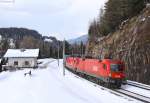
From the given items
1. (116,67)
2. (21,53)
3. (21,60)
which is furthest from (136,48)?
(21,53)

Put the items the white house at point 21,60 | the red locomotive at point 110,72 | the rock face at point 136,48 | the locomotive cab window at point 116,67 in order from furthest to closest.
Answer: the white house at point 21,60
the rock face at point 136,48
the locomotive cab window at point 116,67
the red locomotive at point 110,72

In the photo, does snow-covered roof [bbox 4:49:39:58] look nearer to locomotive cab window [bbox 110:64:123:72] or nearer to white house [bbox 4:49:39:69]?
white house [bbox 4:49:39:69]

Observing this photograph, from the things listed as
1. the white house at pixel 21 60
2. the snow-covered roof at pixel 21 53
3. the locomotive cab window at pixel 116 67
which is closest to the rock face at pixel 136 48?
the locomotive cab window at pixel 116 67

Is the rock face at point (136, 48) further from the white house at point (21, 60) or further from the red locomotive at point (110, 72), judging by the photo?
the white house at point (21, 60)

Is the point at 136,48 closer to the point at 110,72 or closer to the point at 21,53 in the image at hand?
the point at 110,72

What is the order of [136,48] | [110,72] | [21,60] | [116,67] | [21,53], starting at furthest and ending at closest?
[21,53]
[21,60]
[136,48]
[116,67]
[110,72]

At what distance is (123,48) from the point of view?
5478 centimetres

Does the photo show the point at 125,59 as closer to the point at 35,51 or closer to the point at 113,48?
the point at 113,48

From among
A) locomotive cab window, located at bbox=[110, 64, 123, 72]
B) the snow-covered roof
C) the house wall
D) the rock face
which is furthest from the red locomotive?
the snow-covered roof

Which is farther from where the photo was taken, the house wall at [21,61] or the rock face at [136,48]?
the house wall at [21,61]

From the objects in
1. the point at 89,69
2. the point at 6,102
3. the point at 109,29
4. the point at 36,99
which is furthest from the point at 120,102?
the point at 109,29

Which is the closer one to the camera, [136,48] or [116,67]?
[116,67]

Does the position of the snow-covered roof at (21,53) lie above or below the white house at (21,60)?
above

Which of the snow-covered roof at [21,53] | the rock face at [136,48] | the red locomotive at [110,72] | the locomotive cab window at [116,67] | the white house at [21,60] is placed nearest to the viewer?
the red locomotive at [110,72]
